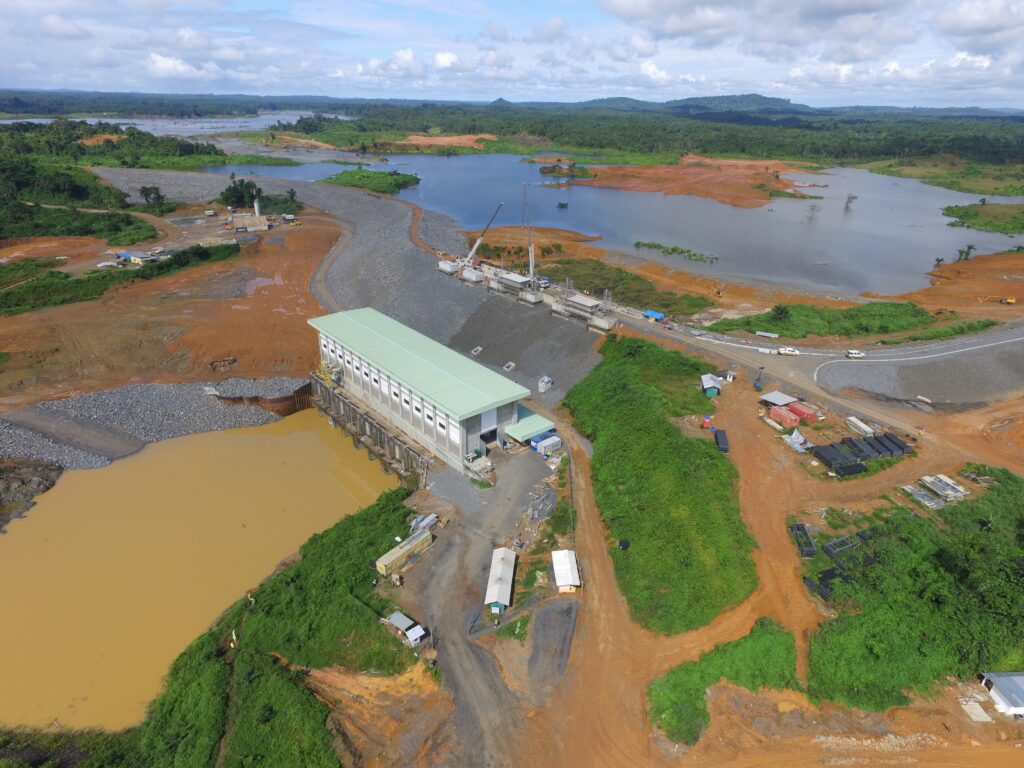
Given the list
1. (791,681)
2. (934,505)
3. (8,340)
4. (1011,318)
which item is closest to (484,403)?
(791,681)

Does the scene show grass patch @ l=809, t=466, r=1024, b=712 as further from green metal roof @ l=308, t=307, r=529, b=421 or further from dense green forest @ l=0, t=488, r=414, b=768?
green metal roof @ l=308, t=307, r=529, b=421

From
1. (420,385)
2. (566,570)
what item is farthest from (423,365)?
(566,570)

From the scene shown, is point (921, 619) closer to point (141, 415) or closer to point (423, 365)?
point (423, 365)

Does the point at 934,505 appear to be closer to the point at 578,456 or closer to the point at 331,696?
Answer: the point at 578,456

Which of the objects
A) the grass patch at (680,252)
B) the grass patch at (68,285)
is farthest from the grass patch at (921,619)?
the grass patch at (68,285)

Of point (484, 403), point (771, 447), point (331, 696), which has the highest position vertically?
point (484, 403)
